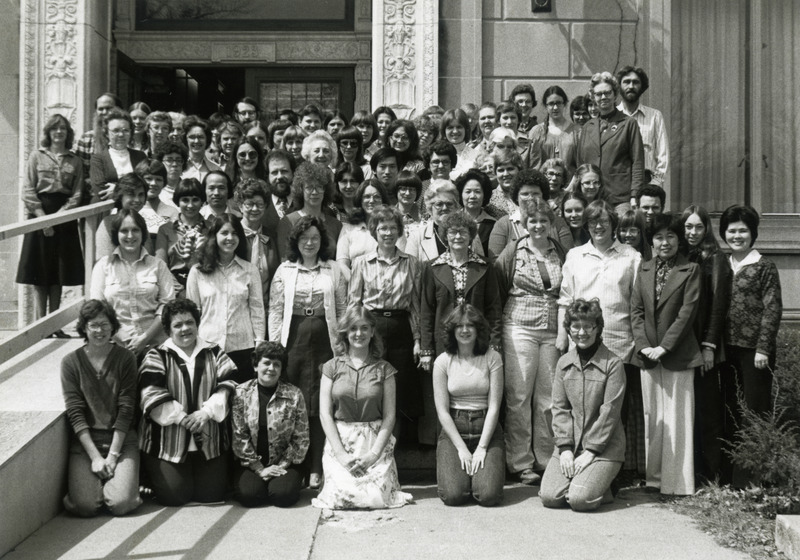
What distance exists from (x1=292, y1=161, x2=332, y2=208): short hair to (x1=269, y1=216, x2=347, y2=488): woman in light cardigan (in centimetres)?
60

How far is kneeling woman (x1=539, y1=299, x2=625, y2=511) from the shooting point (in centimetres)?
661

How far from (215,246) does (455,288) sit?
1.78 meters

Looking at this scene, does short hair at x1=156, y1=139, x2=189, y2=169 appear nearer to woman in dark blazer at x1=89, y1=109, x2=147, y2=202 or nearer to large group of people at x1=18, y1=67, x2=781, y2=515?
large group of people at x1=18, y1=67, x2=781, y2=515

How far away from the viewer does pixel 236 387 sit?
6777mm

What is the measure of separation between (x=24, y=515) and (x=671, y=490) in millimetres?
4287

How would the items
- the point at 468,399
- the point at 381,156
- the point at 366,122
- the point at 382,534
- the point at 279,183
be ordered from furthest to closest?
the point at 366,122 → the point at 381,156 → the point at 279,183 → the point at 468,399 → the point at 382,534

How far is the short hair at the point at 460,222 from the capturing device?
7128 millimetres

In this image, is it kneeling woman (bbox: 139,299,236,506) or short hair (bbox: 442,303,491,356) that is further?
short hair (bbox: 442,303,491,356)

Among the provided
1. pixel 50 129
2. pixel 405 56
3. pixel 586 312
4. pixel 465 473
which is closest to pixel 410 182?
pixel 586 312

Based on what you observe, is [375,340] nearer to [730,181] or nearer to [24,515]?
[24,515]

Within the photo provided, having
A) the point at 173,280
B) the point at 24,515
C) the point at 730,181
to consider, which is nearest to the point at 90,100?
the point at 173,280

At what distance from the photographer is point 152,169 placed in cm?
820

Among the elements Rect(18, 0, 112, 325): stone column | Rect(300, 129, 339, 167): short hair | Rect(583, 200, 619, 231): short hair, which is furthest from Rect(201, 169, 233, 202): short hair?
Rect(18, 0, 112, 325): stone column

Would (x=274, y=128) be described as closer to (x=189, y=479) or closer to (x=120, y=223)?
(x=120, y=223)
